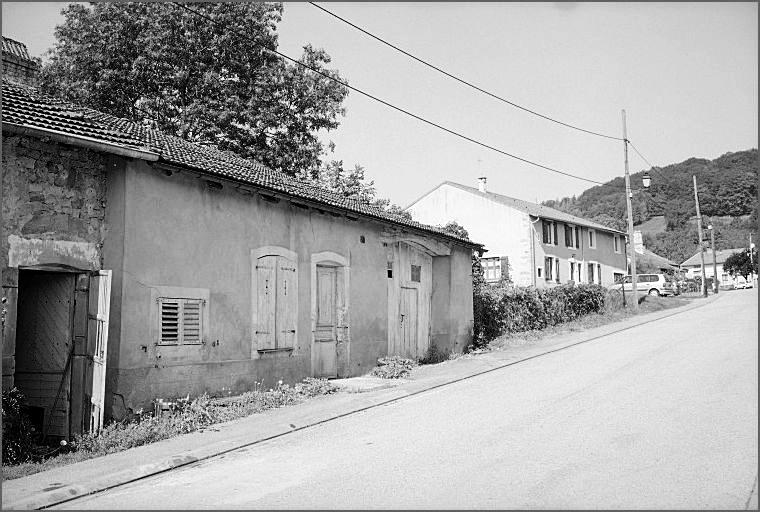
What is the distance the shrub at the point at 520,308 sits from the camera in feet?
72.8

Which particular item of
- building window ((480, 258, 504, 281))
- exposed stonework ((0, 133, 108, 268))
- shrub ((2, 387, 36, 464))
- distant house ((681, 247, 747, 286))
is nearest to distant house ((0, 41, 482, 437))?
exposed stonework ((0, 133, 108, 268))

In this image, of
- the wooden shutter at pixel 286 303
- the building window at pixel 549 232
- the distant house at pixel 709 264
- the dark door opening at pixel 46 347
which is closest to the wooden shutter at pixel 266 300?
the wooden shutter at pixel 286 303

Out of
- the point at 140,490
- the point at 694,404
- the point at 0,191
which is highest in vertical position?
the point at 0,191

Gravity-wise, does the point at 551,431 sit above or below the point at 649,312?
below

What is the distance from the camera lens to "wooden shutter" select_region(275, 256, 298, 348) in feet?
42.4

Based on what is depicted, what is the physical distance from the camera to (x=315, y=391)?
12359mm

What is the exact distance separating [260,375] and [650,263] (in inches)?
2234

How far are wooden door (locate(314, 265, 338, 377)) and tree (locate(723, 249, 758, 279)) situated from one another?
66304mm

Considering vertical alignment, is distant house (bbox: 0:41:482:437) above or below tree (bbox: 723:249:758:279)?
below

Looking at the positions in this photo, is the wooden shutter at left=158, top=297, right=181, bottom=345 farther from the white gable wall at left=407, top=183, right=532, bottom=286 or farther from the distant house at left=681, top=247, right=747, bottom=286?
the distant house at left=681, top=247, right=747, bottom=286

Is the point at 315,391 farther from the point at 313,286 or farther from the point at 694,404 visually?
the point at 694,404

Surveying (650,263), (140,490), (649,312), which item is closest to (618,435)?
(140,490)

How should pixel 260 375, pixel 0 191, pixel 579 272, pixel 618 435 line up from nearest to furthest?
pixel 618 435
pixel 0 191
pixel 260 375
pixel 579 272

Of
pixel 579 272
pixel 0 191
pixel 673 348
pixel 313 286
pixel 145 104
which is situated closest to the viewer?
pixel 0 191
